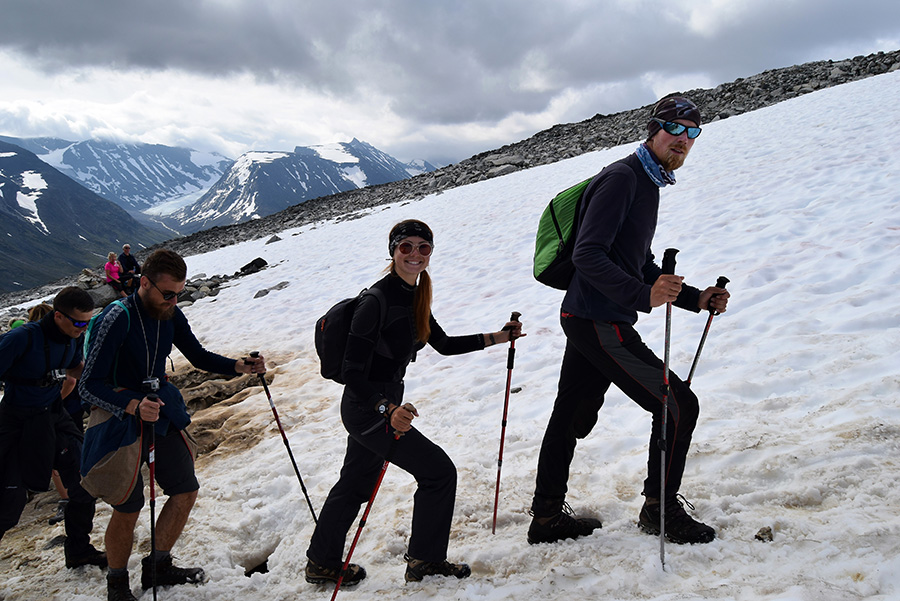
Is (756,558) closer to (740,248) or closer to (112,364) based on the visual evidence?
(112,364)

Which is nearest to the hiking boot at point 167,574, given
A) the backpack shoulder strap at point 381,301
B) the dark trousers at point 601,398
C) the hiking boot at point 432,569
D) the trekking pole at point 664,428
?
the hiking boot at point 432,569

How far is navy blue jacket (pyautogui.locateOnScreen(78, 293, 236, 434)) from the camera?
386cm

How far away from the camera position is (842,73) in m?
28.3

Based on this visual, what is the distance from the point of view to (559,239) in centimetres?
391

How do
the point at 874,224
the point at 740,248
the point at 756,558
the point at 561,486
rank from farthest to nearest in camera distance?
the point at 740,248 → the point at 874,224 → the point at 561,486 → the point at 756,558

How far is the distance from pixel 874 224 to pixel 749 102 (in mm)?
24829

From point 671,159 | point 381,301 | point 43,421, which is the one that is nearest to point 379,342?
point 381,301

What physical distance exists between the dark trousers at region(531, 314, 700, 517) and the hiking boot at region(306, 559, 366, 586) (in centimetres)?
156

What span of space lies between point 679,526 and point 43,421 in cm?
602

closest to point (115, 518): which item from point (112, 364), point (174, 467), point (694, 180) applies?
point (174, 467)

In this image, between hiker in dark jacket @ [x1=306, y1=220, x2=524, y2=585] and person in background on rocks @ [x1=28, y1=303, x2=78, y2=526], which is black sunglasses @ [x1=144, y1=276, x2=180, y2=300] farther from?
person in background on rocks @ [x1=28, y1=303, x2=78, y2=526]

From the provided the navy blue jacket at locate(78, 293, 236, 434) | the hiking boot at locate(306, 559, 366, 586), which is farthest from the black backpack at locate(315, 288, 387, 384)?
the hiking boot at locate(306, 559, 366, 586)

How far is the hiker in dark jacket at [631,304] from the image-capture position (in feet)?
11.3

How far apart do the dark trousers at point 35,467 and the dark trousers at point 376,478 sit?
8.27 ft
